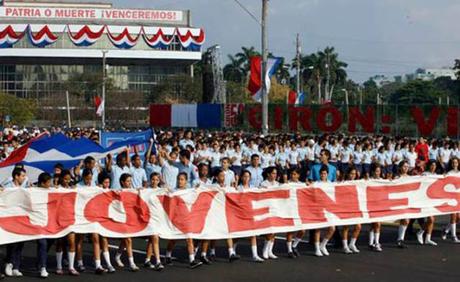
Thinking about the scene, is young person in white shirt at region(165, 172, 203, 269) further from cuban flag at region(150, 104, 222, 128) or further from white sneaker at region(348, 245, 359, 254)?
cuban flag at region(150, 104, 222, 128)

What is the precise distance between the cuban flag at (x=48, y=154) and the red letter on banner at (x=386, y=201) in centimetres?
525

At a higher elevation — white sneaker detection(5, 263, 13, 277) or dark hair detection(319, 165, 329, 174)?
dark hair detection(319, 165, 329, 174)

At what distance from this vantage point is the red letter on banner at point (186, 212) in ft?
40.5

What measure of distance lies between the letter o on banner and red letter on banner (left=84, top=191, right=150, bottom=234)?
2968 centimetres

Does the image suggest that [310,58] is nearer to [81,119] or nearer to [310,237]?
[81,119]

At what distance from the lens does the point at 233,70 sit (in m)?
113

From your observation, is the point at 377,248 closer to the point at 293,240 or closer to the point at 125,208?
the point at 293,240

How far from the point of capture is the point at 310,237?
1430 centimetres

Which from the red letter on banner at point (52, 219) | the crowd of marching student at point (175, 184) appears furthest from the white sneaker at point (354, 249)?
the red letter on banner at point (52, 219)

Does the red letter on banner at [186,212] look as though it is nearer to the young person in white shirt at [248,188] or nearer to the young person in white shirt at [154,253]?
the young person in white shirt at [154,253]

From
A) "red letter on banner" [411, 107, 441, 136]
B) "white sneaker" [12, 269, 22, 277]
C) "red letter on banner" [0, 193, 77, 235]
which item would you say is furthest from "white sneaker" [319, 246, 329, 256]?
"red letter on banner" [411, 107, 441, 136]

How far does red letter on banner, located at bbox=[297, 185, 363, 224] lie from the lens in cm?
1336

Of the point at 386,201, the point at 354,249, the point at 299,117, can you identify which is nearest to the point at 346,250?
the point at 354,249

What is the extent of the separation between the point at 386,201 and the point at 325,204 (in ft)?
4.17
